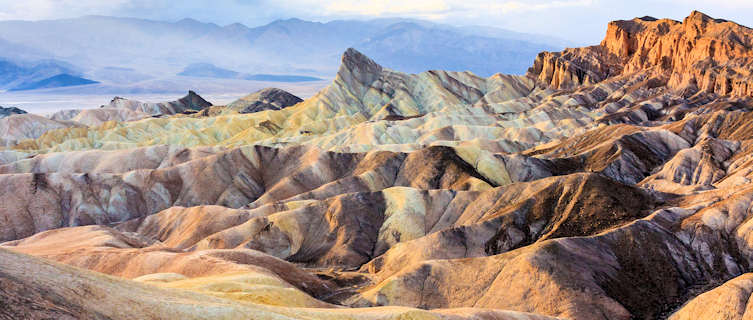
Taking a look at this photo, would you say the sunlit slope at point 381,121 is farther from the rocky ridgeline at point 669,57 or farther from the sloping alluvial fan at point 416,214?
the rocky ridgeline at point 669,57

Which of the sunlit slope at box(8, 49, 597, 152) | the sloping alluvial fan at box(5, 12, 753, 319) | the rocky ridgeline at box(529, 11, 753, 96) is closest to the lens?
the sloping alluvial fan at box(5, 12, 753, 319)

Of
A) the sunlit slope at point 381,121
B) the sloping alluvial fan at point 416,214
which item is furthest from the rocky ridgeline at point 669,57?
the sunlit slope at point 381,121

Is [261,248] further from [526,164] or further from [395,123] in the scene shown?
[395,123]

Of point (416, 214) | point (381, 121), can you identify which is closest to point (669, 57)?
point (381, 121)

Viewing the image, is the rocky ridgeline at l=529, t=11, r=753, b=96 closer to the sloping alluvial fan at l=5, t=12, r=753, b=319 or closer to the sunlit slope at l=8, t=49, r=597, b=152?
the sloping alluvial fan at l=5, t=12, r=753, b=319

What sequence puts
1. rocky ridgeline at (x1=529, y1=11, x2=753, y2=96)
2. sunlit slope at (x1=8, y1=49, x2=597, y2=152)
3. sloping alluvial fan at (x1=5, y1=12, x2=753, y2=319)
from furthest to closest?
rocky ridgeline at (x1=529, y1=11, x2=753, y2=96)
sunlit slope at (x1=8, y1=49, x2=597, y2=152)
sloping alluvial fan at (x1=5, y1=12, x2=753, y2=319)

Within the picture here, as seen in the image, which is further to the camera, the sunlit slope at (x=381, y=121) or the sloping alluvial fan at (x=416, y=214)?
the sunlit slope at (x=381, y=121)

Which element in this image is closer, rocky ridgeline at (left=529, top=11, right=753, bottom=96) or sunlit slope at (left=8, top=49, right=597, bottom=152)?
sunlit slope at (left=8, top=49, right=597, bottom=152)

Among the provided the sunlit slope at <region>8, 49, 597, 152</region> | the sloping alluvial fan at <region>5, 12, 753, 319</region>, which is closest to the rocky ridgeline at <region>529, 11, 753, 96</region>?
the sloping alluvial fan at <region>5, 12, 753, 319</region>

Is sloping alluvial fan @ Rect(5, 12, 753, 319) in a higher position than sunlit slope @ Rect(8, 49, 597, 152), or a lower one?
higher
